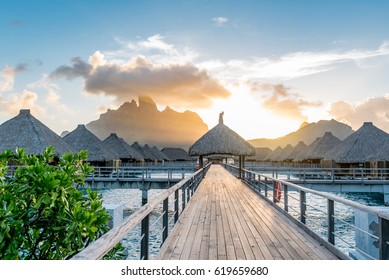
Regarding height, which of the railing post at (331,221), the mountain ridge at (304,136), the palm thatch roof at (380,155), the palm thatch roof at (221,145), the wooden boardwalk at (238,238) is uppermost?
the mountain ridge at (304,136)

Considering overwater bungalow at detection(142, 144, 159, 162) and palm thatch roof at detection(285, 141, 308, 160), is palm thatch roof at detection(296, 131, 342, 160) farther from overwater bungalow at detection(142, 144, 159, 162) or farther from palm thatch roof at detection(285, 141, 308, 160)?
overwater bungalow at detection(142, 144, 159, 162)

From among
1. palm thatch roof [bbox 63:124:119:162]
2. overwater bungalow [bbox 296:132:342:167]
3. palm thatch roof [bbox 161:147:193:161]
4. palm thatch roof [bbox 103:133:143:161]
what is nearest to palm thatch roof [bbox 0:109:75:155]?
palm thatch roof [bbox 63:124:119:162]

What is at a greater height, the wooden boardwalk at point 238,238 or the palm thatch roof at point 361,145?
the palm thatch roof at point 361,145

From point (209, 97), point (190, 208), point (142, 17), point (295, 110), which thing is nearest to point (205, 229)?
point (190, 208)

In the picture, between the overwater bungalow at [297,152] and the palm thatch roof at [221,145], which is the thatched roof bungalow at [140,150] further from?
the palm thatch roof at [221,145]

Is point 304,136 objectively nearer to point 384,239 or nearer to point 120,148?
point 120,148

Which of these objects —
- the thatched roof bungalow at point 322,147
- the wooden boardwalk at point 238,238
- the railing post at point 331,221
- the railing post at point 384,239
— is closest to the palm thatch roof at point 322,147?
the thatched roof bungalow at point 322,147

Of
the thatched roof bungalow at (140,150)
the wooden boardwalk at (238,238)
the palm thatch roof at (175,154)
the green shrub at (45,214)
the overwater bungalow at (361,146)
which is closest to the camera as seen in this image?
the green shrub at (45,214)

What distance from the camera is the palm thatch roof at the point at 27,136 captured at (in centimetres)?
2227

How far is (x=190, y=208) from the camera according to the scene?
8102 mm

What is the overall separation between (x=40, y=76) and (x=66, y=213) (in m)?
4.07

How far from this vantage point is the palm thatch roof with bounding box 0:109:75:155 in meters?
22.3

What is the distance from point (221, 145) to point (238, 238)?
13.9m

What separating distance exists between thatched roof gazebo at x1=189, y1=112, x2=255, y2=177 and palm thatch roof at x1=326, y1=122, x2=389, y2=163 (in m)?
11.0
